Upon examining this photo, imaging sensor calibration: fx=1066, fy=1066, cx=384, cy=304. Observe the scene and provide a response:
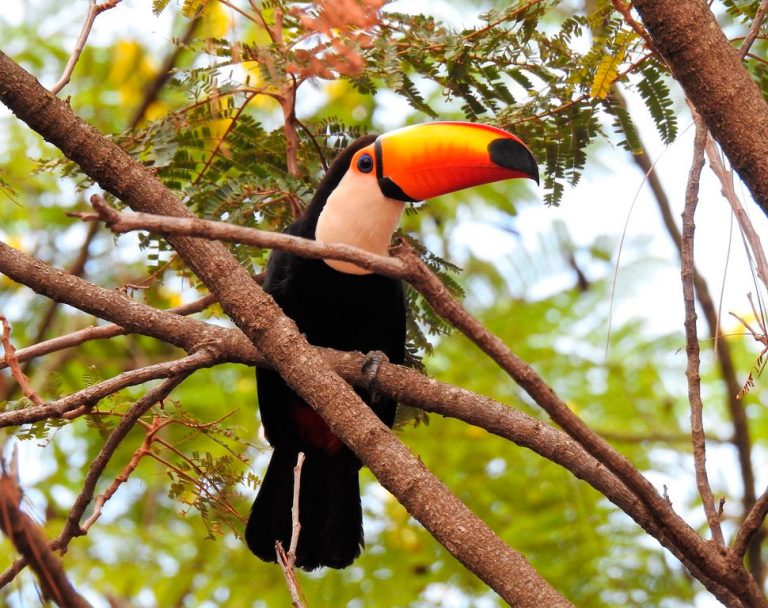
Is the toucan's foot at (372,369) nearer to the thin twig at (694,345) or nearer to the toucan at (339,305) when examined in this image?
the toucan at (339,305)

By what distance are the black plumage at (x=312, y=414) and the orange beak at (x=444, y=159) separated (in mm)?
169

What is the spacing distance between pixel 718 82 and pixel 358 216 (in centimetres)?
186

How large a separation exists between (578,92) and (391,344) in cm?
114

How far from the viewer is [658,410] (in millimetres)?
5984

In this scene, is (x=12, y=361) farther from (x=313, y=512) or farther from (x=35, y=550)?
(x=313, y=512)

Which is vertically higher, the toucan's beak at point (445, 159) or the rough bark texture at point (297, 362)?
the toucan's beak at point (445, 159)

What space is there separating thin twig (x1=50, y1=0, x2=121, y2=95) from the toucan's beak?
1.15 meters

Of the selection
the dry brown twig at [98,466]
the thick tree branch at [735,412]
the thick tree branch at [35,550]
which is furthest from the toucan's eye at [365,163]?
the thick tree branch at [35,550]

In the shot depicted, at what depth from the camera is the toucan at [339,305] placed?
369cm

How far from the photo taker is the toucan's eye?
12.4 ft

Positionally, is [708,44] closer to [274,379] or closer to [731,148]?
[731,148]

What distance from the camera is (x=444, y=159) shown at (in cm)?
357

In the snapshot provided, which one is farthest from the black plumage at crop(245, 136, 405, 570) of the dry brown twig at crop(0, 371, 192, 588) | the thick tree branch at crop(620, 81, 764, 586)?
the thick tree branch at crop(620, 81, 764, 586)

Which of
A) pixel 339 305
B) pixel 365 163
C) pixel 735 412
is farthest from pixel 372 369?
pixel 735 412
